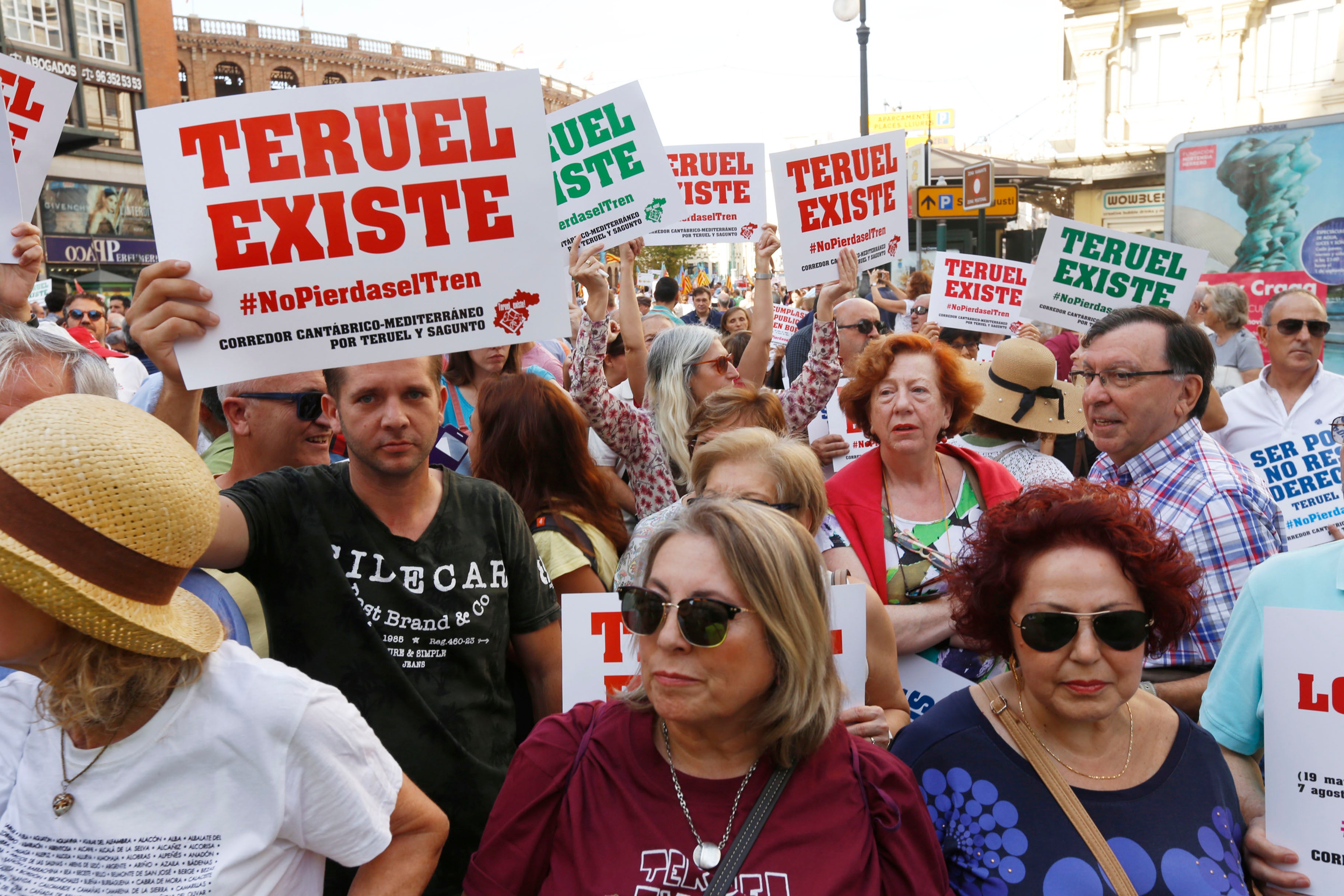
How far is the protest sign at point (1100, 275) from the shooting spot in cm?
551

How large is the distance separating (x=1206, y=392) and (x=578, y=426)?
221 centimetres

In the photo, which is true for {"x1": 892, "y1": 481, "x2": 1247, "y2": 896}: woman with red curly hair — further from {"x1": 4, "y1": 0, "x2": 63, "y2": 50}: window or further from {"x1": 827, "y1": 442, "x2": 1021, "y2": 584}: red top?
{"x1": 4, "y1": 0, "x2": 63, "y2": 50}: window

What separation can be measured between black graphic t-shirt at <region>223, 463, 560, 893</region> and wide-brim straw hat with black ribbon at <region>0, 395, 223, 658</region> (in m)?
0.77

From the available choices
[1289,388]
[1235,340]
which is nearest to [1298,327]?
[1289,388]

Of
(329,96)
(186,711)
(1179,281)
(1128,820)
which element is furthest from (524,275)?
(1179,281)

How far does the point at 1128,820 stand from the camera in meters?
2.01

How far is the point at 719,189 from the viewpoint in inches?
321

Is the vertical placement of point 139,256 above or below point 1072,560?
below

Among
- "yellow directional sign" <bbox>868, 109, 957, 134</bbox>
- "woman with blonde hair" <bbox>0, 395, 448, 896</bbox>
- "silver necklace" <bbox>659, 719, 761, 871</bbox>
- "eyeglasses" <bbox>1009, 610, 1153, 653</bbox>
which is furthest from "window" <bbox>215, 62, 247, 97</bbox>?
"eyeglasses" <bbox>1009, 610, 1153, 653</bbox>

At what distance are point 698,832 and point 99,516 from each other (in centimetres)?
114

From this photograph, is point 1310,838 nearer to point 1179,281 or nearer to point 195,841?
point 195,841

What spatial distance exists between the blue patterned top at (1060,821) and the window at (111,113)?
129 ft

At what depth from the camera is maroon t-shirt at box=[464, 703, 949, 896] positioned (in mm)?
1789

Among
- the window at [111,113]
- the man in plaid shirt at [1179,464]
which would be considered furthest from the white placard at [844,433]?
the window at [111,113]
